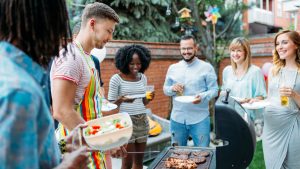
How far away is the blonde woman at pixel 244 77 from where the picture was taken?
10.4 feet

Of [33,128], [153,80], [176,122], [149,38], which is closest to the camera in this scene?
[33,128]

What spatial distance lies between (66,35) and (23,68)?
211mm

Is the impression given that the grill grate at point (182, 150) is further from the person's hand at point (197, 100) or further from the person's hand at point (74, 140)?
the person's hand at point (74, 140)

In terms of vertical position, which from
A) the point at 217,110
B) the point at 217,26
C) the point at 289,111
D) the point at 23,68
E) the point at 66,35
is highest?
the point at 217,26

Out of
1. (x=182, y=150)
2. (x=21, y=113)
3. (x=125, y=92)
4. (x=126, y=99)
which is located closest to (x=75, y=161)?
(x=21, y=113)

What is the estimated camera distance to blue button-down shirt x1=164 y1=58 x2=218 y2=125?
10.4 feet

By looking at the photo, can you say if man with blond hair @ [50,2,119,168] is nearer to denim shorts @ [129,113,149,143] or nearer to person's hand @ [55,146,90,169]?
person's hand @ [55,146,90,169]

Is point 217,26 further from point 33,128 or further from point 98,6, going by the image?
point 33,128

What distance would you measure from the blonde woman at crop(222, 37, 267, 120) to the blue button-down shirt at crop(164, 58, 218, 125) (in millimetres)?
277

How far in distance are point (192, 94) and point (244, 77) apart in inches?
26.4

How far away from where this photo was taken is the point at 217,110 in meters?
1.49

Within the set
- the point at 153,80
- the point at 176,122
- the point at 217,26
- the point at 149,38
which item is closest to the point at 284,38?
the point at 176,122

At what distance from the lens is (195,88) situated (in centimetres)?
323

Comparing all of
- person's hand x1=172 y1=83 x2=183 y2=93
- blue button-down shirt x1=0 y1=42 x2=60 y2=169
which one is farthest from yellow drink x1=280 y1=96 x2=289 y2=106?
blue button-down shirt x1=0 y1=42 x2=60 y2=169
